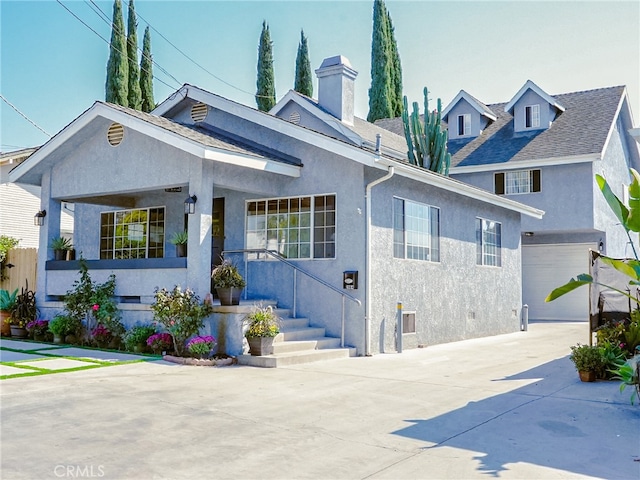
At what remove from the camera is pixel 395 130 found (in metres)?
27.0

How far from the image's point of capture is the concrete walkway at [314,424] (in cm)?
515

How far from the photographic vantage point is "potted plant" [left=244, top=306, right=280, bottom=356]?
1084 centimetres

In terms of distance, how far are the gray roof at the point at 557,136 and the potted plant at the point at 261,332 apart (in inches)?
601

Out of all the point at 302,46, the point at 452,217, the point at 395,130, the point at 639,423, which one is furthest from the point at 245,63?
the point at 639,423

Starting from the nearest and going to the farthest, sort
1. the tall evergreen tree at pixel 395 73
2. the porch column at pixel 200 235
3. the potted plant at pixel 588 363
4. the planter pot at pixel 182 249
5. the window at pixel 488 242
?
the potted plant at pixel 588 363
the porch column at pixel 200 235
the planter pot at pixel 182 249
the window at pixel 488 242
the tall evergreen tree at pixel 395 73

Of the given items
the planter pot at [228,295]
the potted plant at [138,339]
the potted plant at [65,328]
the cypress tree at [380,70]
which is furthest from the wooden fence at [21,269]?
the cypress tree at [380,70]

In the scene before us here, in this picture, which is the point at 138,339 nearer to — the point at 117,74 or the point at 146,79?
the point at 117,74

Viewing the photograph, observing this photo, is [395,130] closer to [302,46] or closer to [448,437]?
[302,46]

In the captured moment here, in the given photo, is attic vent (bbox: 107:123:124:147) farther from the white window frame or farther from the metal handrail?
the metal handrail

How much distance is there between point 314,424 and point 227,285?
5169 mm

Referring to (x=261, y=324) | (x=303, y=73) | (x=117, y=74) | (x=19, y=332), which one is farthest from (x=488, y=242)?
(x=117, y=74)

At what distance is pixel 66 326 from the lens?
13172mm

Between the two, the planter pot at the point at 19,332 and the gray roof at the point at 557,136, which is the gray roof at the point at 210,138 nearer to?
the planter pot at the point at 19,332

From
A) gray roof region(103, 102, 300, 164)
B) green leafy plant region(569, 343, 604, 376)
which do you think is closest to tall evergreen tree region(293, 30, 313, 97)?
gray roof region(103, 102, 300, 164)
